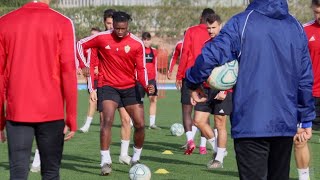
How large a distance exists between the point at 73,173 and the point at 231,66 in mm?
5661

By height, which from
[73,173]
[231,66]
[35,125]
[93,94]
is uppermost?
[231,66]

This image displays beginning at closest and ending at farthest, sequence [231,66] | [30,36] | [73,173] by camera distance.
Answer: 1. [231,66]
2. [30,36]
3. [73,173]

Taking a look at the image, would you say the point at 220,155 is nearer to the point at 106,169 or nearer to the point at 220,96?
the point at 220,96

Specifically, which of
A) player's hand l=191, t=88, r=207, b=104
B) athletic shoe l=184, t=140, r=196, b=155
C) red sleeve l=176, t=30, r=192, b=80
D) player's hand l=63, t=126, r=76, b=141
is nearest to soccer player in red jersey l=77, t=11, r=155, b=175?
athletic shoe l=184, t=140, r=196, b=155

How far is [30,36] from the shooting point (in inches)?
279

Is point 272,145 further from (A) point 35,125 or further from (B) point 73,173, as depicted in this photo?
(B) point 73,173

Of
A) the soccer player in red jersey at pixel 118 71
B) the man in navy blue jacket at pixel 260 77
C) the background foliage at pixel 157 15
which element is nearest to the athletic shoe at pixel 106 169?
the soccer player in red jersey at pixel 118 71

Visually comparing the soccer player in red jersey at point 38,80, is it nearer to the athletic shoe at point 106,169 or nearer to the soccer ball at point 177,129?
the athletic shoe at point 106,169

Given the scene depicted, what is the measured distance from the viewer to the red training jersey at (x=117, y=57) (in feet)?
39.4

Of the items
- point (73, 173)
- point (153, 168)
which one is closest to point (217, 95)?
point (153, 168)

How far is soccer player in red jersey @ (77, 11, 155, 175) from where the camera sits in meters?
12.0

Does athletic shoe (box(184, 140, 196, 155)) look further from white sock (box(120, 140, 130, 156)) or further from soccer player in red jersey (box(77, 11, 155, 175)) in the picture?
soccer player in red jersey (box(77, 11, 155, 175))

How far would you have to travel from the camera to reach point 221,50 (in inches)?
252

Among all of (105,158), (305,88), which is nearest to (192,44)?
(105,158)
